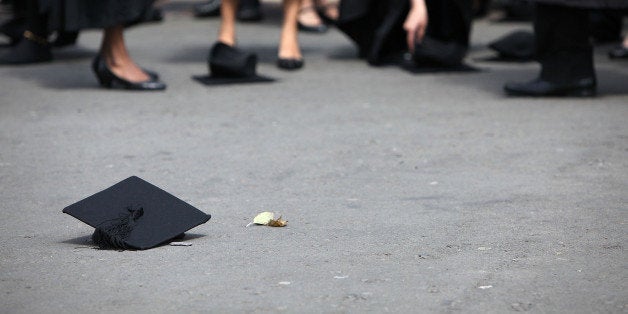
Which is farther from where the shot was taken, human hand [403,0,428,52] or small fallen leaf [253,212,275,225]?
human hand [403,0,428,52]

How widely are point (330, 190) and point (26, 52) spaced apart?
4.00 metres

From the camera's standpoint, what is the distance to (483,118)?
18.1 ft

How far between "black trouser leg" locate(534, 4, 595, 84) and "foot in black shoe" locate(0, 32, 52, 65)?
330 cm

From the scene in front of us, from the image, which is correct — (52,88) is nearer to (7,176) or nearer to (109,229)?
(7,176)

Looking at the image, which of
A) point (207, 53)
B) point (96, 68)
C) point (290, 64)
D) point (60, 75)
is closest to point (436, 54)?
point (290, 64)

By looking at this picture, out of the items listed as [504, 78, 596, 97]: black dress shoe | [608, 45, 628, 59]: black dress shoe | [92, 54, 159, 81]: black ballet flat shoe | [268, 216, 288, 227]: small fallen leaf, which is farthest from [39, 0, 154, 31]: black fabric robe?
[608, 45, 628, 59]: black dress shoe

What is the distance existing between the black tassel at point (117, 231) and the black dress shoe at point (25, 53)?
436cm

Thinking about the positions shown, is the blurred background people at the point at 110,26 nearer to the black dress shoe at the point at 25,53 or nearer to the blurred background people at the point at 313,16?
the black dress shoe at the point at 25,53

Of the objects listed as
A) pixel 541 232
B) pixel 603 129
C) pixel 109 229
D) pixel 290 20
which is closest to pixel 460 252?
pixel 541 232

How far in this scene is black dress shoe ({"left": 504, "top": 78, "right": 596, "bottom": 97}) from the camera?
602 cm

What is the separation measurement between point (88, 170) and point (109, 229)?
3.73ft

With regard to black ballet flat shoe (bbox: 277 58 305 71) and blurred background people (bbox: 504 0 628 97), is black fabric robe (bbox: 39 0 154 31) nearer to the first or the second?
black ballet flat shoe (bbox: 277 58 305 71)

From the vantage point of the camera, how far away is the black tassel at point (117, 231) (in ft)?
10.8

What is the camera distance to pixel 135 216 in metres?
3.37
